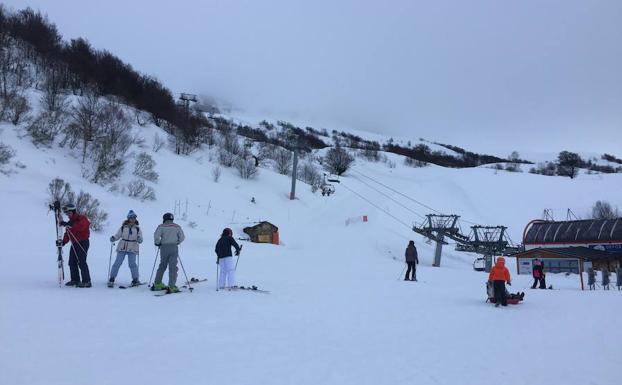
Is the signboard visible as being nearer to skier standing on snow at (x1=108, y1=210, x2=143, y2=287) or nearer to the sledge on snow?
the sledge on snow

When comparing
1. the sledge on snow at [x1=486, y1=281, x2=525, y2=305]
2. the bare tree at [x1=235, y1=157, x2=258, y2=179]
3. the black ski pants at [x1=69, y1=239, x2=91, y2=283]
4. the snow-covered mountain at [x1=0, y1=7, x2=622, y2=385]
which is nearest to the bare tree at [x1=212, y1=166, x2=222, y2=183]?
the snow-covered mountain at [x1=0, y1=7, x2=622, y2=385]

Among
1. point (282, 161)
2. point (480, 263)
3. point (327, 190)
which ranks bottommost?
point (480, 263)

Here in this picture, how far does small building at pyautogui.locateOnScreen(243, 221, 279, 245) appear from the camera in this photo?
28484 mm

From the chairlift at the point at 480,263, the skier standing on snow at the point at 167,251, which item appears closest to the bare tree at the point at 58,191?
the skier standing on snow at the point at 167,251

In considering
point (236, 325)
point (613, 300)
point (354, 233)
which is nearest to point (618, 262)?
point (354, 233)

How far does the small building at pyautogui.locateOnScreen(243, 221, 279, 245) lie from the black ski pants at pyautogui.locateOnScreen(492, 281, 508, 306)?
758 inches

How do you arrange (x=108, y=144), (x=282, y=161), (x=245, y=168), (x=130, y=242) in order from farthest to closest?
1. (x=282, y=161)
2. (x=245, y=168)
3. (x=108, y=144)
4. (x=130, y=242)

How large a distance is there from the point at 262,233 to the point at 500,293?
19.7 metres

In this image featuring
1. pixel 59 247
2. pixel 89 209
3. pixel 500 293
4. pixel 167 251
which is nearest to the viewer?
pixel 59 247

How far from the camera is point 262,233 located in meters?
28.8

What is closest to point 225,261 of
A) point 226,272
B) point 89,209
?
point 226,272

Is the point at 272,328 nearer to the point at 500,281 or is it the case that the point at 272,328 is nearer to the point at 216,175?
the point at 500,281

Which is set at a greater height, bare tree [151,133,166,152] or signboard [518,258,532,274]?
bare tree [151,133,166,152]

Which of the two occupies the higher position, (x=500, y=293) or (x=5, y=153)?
(x=5, y=153)
